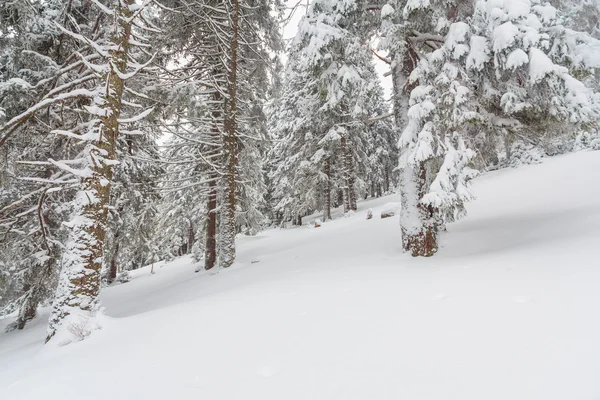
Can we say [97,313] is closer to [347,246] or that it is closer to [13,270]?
[347,246]

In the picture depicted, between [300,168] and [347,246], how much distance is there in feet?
37.2

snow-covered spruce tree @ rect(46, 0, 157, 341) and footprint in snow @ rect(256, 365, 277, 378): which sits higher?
snow-covered spruce tree @ rect(46, 0, 157, 341)

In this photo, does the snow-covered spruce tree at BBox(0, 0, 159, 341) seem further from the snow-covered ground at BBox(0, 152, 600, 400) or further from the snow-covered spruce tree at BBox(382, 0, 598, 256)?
the snow-covered spruce tree at BBox(382, 0, 598, 256)

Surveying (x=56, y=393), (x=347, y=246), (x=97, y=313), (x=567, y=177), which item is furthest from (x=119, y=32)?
(x=567, y=177)

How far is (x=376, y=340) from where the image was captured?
2.41 metres

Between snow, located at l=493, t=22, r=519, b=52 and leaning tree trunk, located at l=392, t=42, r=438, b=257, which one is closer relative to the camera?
snow, located at l=493, t=22, r=519, b=52

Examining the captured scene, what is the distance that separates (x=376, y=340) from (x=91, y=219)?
13.5 ft

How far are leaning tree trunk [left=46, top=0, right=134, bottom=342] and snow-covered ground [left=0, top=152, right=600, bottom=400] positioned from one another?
19.9 inches

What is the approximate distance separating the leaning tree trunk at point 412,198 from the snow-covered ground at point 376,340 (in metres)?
0.70

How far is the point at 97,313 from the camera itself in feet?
13.8

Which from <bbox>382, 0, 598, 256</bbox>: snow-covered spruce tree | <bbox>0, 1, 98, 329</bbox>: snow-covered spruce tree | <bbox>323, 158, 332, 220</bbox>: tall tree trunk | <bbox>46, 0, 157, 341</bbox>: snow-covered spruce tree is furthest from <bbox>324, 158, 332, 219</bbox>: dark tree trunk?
<bbox>46, 0, 157, 341</bbox>: snow-covered spruce tree

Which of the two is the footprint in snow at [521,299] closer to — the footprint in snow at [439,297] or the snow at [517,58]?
the footprint in snow at [439,297]

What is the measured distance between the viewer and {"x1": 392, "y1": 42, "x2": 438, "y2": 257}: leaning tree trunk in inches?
→ 213

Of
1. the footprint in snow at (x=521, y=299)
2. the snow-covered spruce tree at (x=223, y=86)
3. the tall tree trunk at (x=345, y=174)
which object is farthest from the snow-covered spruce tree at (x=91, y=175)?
the tall tree trunk at (x=345, y=174)
